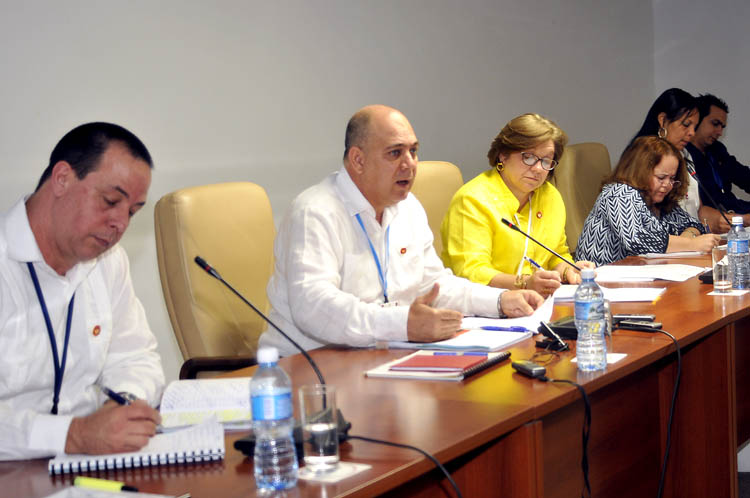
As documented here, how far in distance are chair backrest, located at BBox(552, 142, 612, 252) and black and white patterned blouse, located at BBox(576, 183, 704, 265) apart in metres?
0.69

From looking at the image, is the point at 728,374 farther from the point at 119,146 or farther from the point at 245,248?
the point at 119,146

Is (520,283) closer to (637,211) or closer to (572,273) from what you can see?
(572,273)

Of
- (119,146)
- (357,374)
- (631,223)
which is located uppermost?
(119,146)

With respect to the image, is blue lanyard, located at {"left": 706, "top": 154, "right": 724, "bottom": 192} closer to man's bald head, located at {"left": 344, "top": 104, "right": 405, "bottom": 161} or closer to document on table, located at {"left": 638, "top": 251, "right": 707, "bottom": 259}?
document on table, located at {"left": 638, "top": 251, "right": 707, "bottom": 259}

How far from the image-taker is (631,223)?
3.73 meters

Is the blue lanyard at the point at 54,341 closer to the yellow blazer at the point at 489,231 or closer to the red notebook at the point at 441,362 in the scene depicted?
the red notebook at the point at 441,362

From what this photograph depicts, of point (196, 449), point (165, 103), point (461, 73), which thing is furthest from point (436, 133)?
point (196, 449)

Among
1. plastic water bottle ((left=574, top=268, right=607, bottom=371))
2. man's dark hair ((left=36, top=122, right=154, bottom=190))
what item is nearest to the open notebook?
man's dark hair ((left=36, top=122, right=154, bottom=190))

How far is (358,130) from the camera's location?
8.54 ft

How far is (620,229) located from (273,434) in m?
2.72

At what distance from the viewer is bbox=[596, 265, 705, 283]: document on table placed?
3068 mm

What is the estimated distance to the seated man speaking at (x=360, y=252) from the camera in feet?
7.66

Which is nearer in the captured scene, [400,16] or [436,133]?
[400,16]

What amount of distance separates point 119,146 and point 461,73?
2.99 metres
